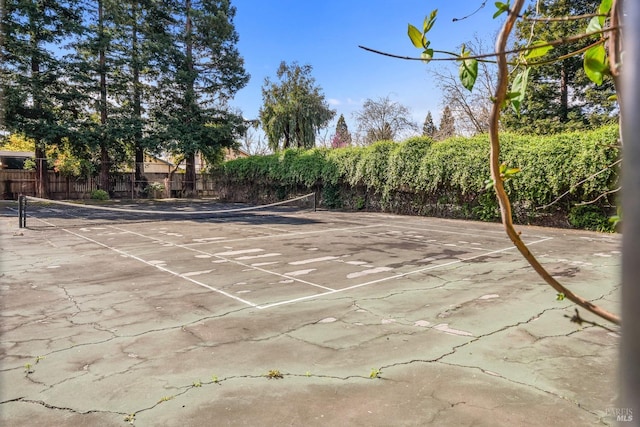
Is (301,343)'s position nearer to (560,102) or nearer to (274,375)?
(274,375)

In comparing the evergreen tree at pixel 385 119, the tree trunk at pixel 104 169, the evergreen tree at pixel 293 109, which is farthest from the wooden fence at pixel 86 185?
the evergreen tree at pixel 385 119

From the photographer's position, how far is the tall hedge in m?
11.1

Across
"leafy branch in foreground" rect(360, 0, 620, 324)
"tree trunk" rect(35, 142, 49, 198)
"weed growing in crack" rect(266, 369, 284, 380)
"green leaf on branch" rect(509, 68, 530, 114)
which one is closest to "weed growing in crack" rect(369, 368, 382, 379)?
"weed growing in crack" rect(266, 369, 284, 380)

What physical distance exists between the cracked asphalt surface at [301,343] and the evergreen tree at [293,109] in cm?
2658

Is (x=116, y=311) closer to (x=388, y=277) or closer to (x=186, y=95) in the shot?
(x=388, y=277)

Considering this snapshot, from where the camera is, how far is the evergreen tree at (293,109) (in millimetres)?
32188

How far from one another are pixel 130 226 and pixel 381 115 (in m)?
23.1

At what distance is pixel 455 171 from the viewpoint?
14.4 meters

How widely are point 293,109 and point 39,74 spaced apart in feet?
55.1

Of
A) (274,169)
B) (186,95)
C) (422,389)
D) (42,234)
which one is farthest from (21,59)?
(422,389)

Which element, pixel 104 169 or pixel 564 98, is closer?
pixel 564 98

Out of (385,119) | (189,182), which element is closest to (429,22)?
(189,182)

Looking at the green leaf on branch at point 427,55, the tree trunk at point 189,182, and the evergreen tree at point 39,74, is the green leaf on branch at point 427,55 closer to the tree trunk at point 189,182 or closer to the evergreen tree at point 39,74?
the evergreen tree at point 39,74

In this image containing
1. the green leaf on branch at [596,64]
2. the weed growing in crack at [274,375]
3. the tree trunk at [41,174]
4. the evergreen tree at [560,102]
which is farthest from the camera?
the tree trunk at [41,174]
